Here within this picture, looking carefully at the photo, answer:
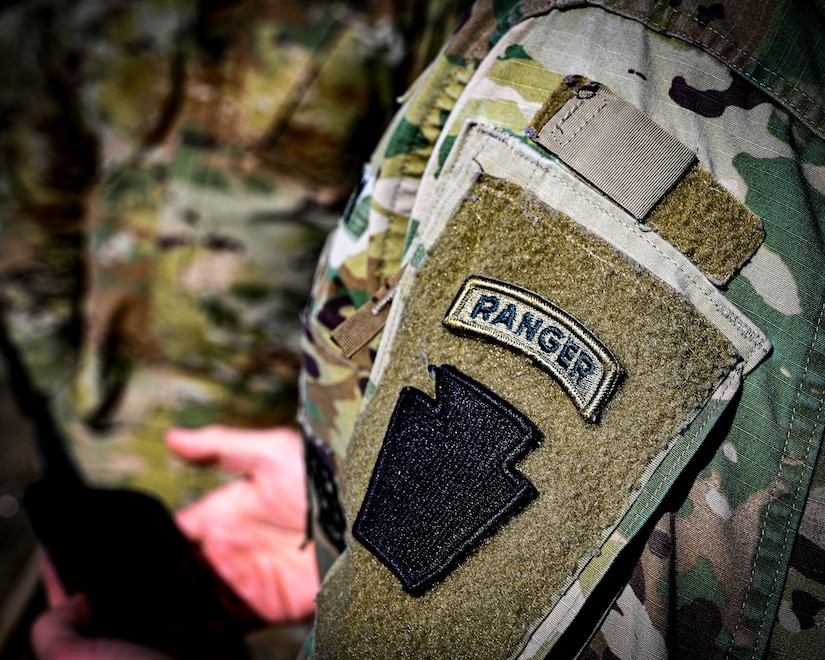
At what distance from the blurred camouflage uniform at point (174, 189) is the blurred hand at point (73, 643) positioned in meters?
0.70

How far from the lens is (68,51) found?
4.51 ft

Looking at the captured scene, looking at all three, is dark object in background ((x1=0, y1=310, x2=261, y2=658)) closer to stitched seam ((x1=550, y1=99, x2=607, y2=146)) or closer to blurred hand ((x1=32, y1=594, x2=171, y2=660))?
blurred hand ((x1=32, y1=594, x2=171, y2=660))

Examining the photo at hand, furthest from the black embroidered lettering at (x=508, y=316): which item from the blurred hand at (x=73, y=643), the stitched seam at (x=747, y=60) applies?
the blurred hand at (x=73, y=643)

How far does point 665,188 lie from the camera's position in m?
0.42

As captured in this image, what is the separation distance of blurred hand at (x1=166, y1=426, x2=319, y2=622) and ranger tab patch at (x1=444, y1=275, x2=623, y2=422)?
2.59 feet

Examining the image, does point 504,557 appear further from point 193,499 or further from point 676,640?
point 193,499

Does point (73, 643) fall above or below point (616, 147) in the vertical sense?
below

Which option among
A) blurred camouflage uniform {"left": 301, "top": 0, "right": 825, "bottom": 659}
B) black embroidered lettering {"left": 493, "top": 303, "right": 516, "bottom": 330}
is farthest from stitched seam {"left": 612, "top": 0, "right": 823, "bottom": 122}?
black embroidered lettering {"left": 493, "top": 303, "right": 516, "bottom": 330}

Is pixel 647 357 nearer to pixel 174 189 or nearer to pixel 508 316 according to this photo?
pixel 508 316

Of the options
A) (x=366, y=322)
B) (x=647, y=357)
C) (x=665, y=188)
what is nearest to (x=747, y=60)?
(x=665, y=188)

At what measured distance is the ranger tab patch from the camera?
411 mm

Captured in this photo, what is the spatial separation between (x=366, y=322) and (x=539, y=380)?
0.68ft

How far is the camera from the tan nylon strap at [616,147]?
420 mm

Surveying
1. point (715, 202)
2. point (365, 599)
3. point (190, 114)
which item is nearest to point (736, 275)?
point (715, 202)
